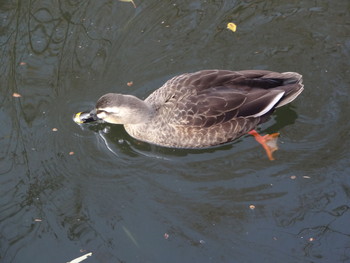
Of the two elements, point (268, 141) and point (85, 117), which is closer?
point (268, 141)

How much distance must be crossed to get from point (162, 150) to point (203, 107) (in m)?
0.85

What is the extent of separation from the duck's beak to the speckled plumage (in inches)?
21.6

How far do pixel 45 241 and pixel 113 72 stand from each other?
278 cm

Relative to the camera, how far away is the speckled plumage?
6.53 m

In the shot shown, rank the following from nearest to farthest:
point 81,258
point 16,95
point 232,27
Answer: point 81,258
point 16,95
point 232,27

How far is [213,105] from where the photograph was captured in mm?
6520

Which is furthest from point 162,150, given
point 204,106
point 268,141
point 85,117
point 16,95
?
point 16,95

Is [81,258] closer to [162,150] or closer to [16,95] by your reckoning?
[162,150]

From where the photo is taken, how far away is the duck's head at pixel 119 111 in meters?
6.59

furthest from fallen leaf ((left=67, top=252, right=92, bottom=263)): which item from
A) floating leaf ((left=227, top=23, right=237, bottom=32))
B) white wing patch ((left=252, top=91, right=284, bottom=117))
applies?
floating leaf ((left=227, top=23, right=237, bottom=32))

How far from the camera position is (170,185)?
21.2 feet

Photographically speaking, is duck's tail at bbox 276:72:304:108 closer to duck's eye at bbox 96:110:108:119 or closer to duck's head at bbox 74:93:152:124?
duck's head at bbox 74:93:152:124

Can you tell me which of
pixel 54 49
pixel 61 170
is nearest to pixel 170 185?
pixel 61 170

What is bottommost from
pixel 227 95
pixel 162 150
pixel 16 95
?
pixel 162 150
